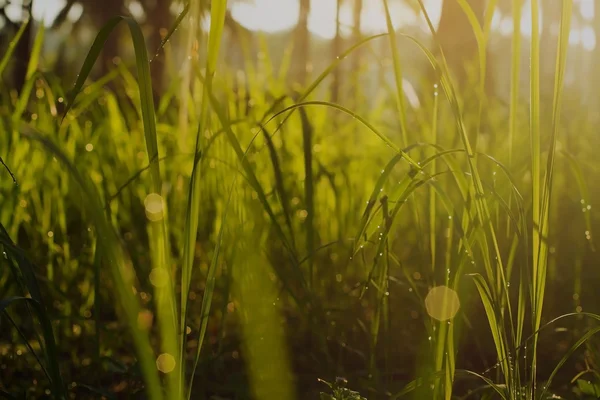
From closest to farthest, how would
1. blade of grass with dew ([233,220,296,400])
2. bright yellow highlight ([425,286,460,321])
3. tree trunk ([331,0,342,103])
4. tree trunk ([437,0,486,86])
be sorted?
1. bright yellow highlight ([425,286,460,321])
2. blade of grass with dew ([233,220,296,400])
3. tree trunk ([331,0,342,103])
4. tree trunk ([437,0,486,86])

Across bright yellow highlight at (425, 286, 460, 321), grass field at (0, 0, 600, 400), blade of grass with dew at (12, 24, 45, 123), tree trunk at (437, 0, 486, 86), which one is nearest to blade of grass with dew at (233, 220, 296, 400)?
grass field at (0, 0, 600, 400)

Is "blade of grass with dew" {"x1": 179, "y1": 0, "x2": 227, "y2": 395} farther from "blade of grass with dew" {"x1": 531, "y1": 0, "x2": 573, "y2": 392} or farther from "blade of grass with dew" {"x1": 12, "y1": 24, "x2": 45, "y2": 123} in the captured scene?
"blade of grass with dew" {"x1": 12, "y1": 24, "x2": 45, "y2": 123}

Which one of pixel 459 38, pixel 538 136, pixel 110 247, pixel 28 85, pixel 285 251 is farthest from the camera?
pixel 459 38

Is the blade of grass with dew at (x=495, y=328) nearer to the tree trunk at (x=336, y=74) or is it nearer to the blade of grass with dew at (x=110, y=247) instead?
the blade of grass with dew at (x=110, y=247)

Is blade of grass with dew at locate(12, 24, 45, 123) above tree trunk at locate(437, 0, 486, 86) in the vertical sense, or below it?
below

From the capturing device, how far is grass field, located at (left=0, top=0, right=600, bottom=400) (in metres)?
0.66

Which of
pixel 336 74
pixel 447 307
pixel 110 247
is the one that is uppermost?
pixel 336 74

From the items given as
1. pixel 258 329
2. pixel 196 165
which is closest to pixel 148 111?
pixel 196 165

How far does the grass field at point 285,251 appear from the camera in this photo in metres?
0.66

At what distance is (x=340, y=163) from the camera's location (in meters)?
1.86

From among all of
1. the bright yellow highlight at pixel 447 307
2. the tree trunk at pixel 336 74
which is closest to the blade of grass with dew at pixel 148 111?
the bright yellow highlight at pixel 447 307

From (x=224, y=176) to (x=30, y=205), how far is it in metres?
0.55

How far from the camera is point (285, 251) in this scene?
1346 mm

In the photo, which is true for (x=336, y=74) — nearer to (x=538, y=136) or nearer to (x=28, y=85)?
(x=28, y=85)
